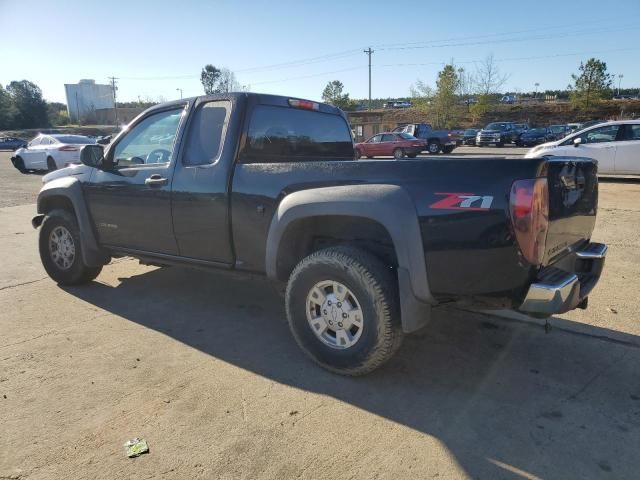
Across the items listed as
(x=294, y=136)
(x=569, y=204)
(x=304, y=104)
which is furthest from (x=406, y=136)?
(x=569, y=204)

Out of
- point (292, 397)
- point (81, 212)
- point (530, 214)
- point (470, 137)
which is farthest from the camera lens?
point (470, 137)

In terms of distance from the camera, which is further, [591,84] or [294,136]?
[591,84]

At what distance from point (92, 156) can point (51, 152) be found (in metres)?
16.9

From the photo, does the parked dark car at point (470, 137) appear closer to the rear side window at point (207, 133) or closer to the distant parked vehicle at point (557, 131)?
the distant parked vehicle at point (557, 131)

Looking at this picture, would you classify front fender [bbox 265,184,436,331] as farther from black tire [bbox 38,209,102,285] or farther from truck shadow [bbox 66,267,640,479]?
black tire [bbox 38,209,102,285]

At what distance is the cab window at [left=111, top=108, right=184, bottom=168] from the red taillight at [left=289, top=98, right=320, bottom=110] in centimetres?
96

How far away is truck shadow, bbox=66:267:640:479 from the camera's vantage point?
2.49m

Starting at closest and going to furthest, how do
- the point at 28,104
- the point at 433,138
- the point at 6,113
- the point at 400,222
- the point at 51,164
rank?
1. the point at 400,222
2. the point at 51,164
3. the point at 433,138
4. the point at 6,113
5. the point at 28,104

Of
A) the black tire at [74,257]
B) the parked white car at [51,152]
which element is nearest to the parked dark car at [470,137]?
the parked white car at [51,152]

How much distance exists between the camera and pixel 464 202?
2.67 m

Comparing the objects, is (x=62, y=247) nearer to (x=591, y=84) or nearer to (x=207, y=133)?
(x=207, y=133)

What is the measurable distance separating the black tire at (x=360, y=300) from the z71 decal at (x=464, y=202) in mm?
591

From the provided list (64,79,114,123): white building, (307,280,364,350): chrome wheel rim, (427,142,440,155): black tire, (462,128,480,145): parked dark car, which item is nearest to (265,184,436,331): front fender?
(307,280,364,350): chrome wheel rim

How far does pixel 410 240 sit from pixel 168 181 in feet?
7.36
